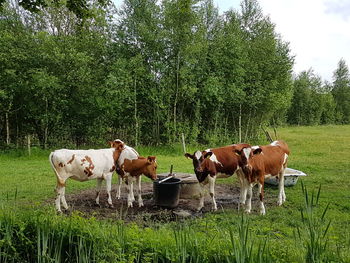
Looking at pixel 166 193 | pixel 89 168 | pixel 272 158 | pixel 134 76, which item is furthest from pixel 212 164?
pixel 134 76

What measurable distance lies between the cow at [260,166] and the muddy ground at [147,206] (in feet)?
1.36

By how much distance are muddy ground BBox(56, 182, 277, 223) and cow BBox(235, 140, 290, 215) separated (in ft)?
1.36

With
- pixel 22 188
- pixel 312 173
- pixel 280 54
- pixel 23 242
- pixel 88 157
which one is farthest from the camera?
pixel 280 54

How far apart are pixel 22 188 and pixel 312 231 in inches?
346

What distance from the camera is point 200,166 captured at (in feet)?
25.0

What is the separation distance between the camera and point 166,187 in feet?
24.9

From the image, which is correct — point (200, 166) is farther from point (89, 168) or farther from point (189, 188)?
point (89, 168)

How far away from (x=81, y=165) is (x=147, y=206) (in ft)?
5.97

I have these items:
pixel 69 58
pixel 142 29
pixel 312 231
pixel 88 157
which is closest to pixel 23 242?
pixel 312 231

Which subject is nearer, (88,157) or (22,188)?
(88,157)

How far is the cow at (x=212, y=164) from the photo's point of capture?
7.67 metres

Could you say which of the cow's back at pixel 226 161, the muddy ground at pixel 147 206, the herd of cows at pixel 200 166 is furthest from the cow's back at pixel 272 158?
the muddy ground at pixel 147 206

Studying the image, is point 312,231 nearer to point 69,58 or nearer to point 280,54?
point 69,58

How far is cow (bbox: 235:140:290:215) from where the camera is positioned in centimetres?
727
